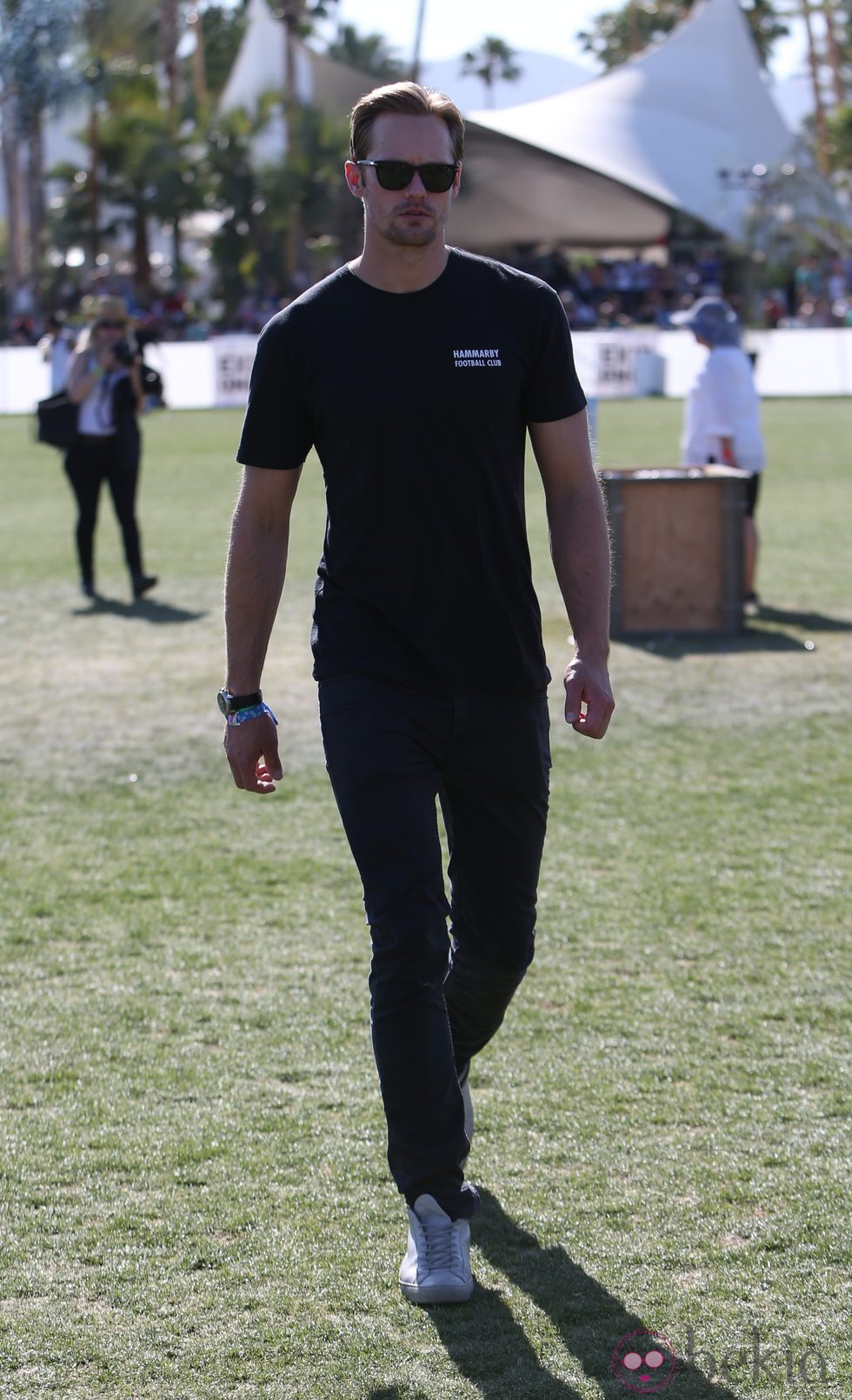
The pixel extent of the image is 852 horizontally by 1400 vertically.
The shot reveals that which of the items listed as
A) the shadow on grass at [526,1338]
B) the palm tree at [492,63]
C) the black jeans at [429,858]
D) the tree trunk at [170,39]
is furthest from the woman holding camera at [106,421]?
the palm tree at [492,63]

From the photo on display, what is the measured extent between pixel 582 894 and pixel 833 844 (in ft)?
3.56

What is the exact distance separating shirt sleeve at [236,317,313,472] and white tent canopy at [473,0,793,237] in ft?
174

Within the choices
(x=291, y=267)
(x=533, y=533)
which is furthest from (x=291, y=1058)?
(x=291, y=267)

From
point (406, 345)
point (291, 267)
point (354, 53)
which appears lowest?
point (406, 345)

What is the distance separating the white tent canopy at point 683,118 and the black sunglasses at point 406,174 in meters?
53.0

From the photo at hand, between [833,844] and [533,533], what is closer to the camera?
[833,844]

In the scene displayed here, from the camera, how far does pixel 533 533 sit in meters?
14.8

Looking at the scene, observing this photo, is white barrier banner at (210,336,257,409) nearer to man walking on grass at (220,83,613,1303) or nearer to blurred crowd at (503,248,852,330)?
blurred crowd at (503,248,852,330)

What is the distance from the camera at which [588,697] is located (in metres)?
3.55

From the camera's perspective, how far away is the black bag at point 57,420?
11.3m

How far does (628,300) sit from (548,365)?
157 feet

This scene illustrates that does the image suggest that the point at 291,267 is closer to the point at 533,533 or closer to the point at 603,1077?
the point at 533,533

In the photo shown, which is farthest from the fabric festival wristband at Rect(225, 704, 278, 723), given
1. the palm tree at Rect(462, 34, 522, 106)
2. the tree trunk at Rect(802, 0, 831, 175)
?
the palm tree at Rect(462, 34, 522, 106)

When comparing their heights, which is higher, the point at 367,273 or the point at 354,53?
the point at 354,53
